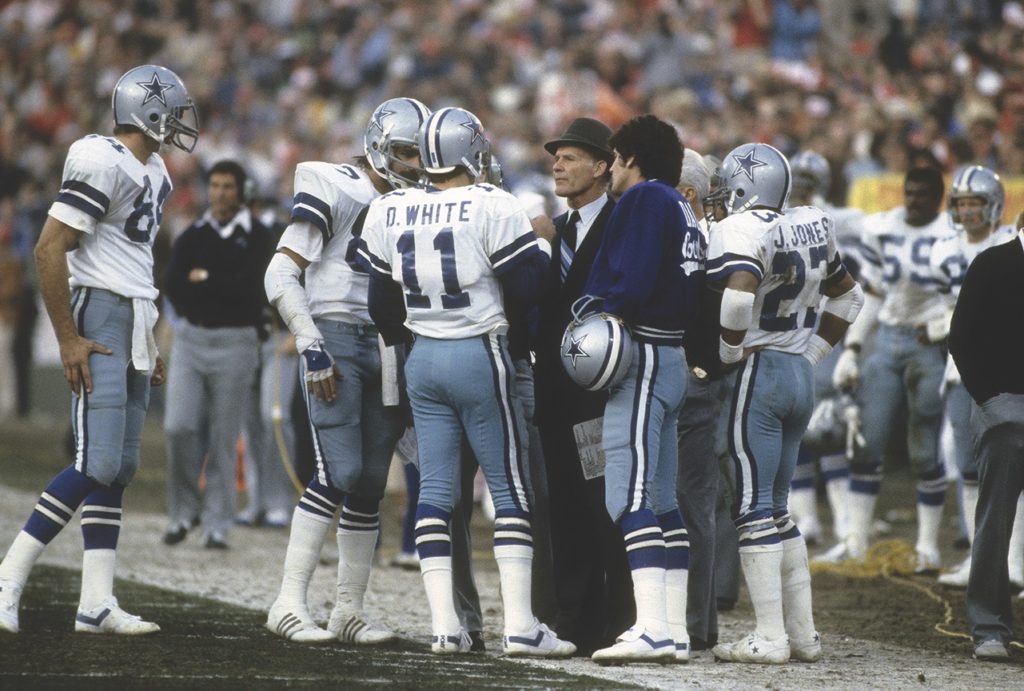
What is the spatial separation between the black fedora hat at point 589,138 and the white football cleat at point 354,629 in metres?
2.10

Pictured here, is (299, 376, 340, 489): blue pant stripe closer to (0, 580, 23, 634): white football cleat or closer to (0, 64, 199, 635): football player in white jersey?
(0, 64, 199, 635): football player in white jersey

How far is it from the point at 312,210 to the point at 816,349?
Answer: 7.50 feet

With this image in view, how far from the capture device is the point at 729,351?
21.2ft

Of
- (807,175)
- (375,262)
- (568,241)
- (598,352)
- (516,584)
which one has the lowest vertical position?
(516,584)

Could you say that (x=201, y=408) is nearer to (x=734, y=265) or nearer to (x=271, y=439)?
(x=271, y=439)

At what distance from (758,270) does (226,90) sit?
641 inches

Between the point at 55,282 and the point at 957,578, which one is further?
the point at 957,578

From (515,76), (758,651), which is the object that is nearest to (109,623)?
(758,651)

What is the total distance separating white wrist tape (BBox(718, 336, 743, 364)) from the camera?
6.46 meters

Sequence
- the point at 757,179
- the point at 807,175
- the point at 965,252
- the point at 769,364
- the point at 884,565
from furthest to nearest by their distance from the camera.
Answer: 1. the point at 807,175
2. the point at 884,565
3. the point at 965,252
4. the point at 757,179
5. the point at 769,364

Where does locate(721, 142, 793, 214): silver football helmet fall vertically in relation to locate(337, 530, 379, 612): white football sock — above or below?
above

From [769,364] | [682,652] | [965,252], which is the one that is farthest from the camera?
[965,252]

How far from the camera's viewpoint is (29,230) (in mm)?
19359

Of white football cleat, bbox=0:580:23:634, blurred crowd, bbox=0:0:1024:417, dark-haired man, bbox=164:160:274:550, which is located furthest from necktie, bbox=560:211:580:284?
blurred crowd, bbox=0:0:1024:417
